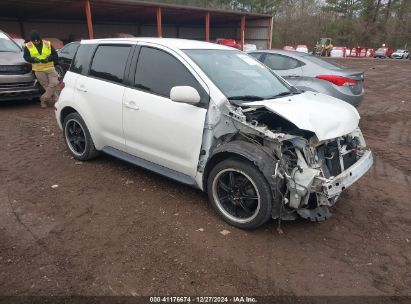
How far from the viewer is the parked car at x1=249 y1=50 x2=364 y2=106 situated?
726 centimetres

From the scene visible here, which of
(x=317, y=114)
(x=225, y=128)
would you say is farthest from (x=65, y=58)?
(x=317, y=114)

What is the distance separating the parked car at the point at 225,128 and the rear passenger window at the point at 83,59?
20 centimetres

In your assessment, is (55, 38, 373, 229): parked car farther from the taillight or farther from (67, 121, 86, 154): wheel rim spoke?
the taillight

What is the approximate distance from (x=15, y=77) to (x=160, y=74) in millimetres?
6174

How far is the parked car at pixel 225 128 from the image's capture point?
3.30 metres

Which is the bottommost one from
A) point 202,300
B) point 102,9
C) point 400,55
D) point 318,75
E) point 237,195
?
point 400,55

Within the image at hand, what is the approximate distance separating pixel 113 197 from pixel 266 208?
197 cm

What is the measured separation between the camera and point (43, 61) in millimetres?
Answer: 8555

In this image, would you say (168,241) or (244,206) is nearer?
(168,241)

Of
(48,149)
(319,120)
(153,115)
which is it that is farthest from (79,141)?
(319,120)

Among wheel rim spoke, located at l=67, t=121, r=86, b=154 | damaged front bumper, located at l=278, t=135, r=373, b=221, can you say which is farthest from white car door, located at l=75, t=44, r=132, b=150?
damaged front bumper, located at l=278, t=135, r=373, b=221

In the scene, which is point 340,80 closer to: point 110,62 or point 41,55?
point 110,62

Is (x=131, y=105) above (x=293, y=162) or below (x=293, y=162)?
above

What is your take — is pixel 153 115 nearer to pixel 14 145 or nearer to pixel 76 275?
pixel 76 275
